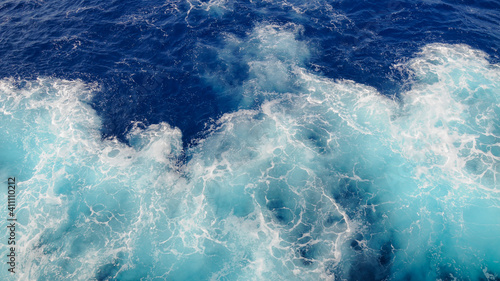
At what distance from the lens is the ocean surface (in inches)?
4633

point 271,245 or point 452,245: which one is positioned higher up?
point 452,245

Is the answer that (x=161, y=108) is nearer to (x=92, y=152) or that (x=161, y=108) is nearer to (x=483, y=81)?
(x=92, y=152)

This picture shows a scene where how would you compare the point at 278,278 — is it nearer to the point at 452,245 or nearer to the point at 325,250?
the point at 325,250

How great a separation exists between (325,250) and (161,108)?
108590 millimetres

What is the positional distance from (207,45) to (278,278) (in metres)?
142

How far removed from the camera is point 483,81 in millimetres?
163250

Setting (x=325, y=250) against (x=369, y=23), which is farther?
(x=369, y=23)

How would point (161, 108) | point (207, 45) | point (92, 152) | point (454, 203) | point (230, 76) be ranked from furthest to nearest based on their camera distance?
1. point (207, 45)
2. point (230, 76)
3. point (161, 108)
4. point (92, 152)
5. point (454, 203)

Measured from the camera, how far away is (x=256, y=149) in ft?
479

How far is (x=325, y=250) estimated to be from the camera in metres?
118

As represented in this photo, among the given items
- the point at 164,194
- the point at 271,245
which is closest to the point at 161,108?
the point at 164,194

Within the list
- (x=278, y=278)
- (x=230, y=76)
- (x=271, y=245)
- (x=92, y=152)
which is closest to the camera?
(x=278, y=278)

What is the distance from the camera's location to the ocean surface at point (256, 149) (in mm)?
117688

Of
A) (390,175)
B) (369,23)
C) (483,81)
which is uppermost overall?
(369,23)
